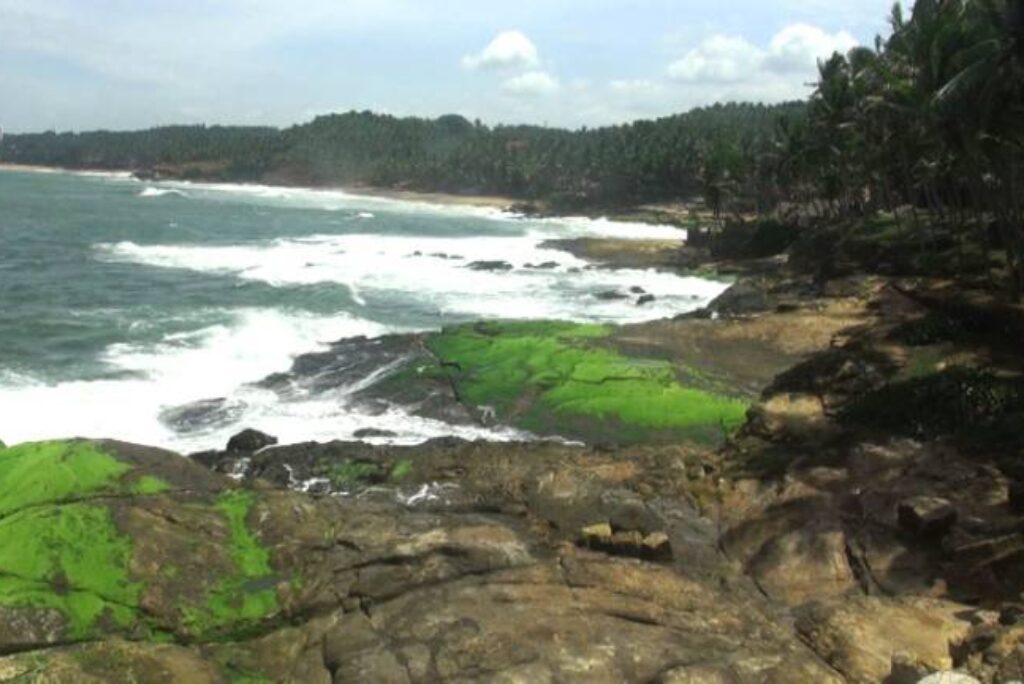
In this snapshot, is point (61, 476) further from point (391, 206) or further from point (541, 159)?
point (541, 159)

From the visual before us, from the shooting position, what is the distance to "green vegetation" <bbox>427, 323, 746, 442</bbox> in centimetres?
2205

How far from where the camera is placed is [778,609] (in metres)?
12.0

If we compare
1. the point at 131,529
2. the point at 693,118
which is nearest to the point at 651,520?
the point at 131,529

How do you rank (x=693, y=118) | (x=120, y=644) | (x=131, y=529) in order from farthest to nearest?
(x=693, y=118) < (x=131, y=529) < (x=120, y=644)

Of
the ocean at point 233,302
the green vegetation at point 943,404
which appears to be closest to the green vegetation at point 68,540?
the ocean at point 233,302

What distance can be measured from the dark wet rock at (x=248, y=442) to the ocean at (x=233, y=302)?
1.51 meters

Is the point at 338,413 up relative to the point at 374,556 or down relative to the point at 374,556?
down

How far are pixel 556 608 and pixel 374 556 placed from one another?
2550 millimetres

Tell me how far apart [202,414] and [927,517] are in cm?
1851

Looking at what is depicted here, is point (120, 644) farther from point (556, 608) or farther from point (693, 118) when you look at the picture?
point (693, 118)

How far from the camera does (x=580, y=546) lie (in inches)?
502

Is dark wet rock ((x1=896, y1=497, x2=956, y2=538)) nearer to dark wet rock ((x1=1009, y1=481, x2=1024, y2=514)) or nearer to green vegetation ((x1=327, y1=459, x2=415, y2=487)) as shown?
dark wet rock ((x1=1009, y1=481, x2=1024, y2=514))

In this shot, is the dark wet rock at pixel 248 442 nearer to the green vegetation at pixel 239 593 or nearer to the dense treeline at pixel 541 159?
the green vegetation at pixel 239 593

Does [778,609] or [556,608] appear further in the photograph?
[778,609]
